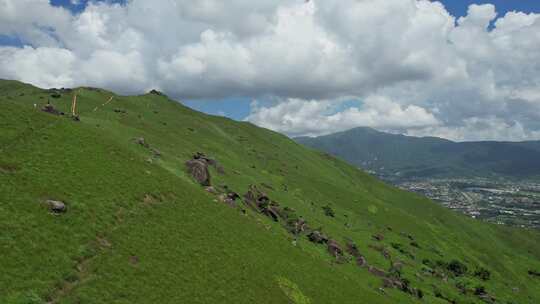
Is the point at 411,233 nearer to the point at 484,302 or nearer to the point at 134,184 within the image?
the point at 484,302

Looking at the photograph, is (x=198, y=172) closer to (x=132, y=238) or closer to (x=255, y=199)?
(x=255, y=199)

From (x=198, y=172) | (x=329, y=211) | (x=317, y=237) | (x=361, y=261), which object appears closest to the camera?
(x=198, y=172)

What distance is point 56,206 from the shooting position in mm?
36469

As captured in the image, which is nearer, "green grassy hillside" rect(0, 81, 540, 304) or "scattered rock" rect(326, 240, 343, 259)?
"green grassy hillside" rect(0, 81, 540, 304)

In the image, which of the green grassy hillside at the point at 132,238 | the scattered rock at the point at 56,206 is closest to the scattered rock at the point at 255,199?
the green grassy hillside at the point at 132,238

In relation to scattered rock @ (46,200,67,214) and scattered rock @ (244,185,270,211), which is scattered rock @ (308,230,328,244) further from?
scattered rock @ (46,200,67,214)

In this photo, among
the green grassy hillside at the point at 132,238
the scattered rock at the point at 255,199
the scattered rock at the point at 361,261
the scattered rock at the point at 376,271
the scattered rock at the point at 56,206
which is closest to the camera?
the green grassy hillside at the point at 132,238

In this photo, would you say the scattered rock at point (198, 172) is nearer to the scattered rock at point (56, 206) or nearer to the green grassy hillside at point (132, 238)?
the green grassy hillside at point (132, 238)

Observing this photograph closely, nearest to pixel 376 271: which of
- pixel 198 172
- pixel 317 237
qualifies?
pixel 317 237

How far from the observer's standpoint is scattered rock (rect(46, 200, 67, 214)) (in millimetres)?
36344

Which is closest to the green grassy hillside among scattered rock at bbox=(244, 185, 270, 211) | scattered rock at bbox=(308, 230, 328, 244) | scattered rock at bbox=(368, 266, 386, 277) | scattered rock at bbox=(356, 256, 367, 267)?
scattered rock at bbox=(368, 266, 386, 277)

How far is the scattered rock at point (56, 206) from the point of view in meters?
36.3

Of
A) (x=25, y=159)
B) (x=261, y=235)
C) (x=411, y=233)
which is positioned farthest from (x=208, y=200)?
(x=411, y=233)

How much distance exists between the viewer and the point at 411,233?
495 ft
